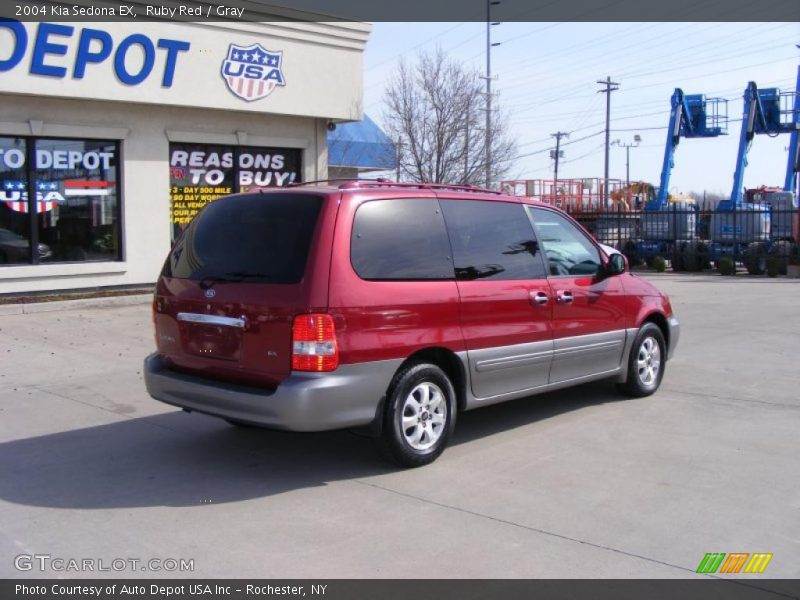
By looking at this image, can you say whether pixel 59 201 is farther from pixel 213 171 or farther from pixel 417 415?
pixel 417 415

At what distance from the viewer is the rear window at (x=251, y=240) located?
17.2 ft

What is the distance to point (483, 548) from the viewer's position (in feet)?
14.0

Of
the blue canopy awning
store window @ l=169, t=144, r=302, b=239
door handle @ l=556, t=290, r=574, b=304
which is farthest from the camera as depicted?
the blue canopy awning

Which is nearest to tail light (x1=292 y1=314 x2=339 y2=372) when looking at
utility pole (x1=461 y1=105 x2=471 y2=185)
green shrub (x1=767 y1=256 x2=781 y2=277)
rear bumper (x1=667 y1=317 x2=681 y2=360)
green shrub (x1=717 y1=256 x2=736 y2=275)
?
rear bumper (x1=667 y1=317 x2=681 y2=360)

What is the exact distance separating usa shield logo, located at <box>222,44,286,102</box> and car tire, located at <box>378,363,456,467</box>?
40.1 feet

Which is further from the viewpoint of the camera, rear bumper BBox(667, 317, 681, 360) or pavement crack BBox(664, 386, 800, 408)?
rear bumper BBox(667, 317, 681, 360)

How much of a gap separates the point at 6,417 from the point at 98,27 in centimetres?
941

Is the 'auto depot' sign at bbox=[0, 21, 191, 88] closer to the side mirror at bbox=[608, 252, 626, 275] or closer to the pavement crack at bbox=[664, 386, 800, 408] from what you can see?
the side mirror at bbox=[608, 252, 626, 275]

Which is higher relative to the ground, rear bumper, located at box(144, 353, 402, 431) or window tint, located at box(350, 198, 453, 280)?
window tint, located at box(350, 198, 453, 280)

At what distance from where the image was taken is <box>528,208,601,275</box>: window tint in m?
6.81

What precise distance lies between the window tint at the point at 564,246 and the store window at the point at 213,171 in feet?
32.5
